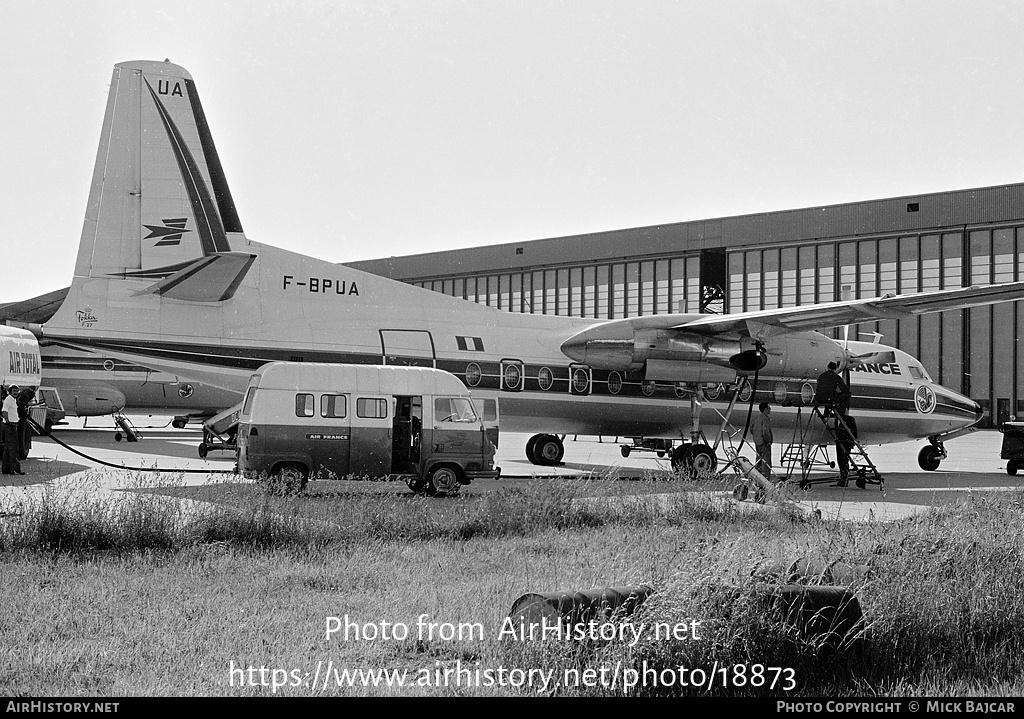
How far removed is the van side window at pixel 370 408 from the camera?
16.8 m

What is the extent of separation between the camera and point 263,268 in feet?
68.9

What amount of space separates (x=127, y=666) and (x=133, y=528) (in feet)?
15.7

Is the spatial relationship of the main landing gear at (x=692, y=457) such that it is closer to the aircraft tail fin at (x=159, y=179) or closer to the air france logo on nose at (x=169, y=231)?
the aircraft tail fin at (x=159, y=179)

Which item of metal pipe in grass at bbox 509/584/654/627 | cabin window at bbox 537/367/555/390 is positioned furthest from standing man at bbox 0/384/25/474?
metal pipe in grass at bbox 509/584/654/627

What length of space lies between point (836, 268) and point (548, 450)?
3859 cm

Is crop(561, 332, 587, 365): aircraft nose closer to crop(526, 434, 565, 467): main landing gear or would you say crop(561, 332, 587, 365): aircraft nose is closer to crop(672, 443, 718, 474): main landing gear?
crop(672, 443, 718, 474): main landing gear

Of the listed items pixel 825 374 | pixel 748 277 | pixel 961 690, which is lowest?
pixel 961 690

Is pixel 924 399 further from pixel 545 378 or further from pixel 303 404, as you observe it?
pixel 303 404

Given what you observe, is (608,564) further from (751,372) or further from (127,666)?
(751,372)

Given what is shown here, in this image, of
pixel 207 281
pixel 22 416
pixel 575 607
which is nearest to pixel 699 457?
pixel 207 281

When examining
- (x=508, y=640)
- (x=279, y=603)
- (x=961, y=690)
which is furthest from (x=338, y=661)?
(x=961, y=690)

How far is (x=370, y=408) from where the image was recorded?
1683 centimetres

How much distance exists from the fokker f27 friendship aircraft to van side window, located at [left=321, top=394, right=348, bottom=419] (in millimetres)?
3859

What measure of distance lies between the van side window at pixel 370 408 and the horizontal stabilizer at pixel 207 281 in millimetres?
4483
